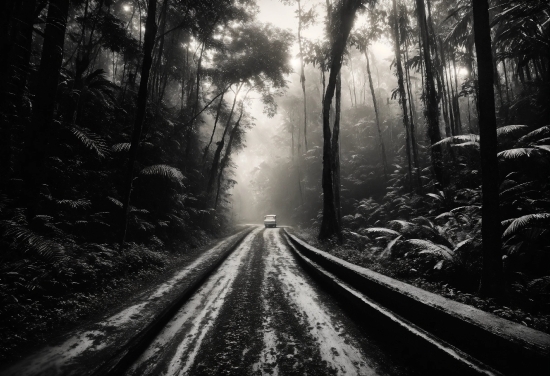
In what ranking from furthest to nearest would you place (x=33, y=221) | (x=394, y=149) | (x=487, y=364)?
(x=394, y=149), (x=33, y=221), (x=487, y=364)

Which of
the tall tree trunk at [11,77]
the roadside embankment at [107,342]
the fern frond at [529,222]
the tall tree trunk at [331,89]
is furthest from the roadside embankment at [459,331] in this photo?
the tall tree trunk at [331,89]

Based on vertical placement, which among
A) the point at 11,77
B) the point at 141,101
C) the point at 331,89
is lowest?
the point at 11,77

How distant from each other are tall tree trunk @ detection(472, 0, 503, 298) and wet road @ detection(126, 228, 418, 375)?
2.31 metres

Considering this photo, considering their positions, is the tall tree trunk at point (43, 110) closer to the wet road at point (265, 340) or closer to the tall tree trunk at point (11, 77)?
the tall tree trunk at point (11, 77)

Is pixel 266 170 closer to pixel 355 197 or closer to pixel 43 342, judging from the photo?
pixel 355 197

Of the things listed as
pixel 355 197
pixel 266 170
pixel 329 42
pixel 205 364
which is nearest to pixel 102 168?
pixel 205 364

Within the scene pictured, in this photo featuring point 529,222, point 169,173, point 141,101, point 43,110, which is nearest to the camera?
point 529,222

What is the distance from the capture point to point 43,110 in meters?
5.38

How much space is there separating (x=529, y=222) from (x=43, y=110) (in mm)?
10219

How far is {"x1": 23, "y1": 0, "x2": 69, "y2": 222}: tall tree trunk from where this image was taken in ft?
17.0

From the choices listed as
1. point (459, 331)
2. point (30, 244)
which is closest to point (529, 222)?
point (459, 331)

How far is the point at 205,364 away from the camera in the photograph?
243 centimetres

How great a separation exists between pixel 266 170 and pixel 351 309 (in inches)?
1684

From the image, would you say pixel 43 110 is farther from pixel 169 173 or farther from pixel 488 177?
pixel 488 177
